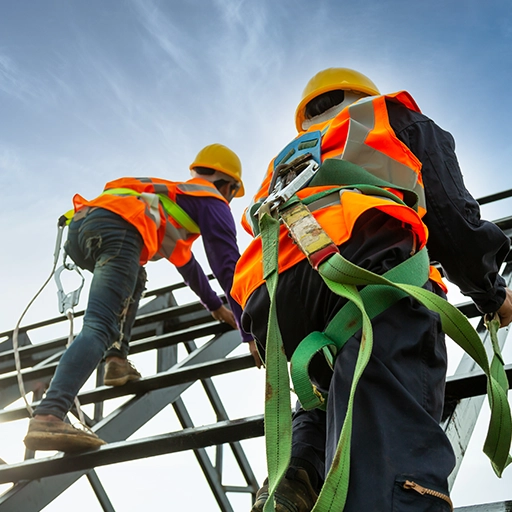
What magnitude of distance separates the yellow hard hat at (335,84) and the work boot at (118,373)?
75.3 inches

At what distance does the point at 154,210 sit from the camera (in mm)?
3533

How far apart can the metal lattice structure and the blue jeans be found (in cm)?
28

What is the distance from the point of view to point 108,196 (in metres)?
3.47

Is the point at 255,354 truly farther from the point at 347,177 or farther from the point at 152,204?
the point at 347,177

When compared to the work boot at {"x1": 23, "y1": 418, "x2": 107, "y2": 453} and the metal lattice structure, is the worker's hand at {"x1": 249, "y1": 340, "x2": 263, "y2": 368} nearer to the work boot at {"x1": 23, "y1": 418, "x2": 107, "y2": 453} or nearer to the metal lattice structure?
the metal lattice structure

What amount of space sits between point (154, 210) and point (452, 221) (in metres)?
2.11

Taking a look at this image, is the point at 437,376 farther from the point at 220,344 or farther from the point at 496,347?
the point at 220,344

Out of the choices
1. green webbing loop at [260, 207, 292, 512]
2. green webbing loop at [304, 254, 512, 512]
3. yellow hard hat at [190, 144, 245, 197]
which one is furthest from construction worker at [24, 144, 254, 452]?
green webbing loop at [304, 254, 512, 512]

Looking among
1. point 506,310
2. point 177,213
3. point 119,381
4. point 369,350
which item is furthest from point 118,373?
point 369,350

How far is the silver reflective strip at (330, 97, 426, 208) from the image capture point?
169cm

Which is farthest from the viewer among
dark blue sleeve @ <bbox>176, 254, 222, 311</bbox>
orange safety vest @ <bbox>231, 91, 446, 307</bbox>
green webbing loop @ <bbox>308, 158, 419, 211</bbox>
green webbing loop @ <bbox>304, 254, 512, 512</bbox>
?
dark blue sleeve @ <bbox>176, 254, 222, 311</bbox>

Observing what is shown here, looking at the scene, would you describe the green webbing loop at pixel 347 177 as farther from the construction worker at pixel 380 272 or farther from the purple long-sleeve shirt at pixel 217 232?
the purple long-sleeve shirt at pixel 217 232

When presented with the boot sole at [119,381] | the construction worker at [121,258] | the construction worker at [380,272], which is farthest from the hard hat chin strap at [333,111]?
the boot sole at [119,381]

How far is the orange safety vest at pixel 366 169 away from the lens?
1.52 metres
